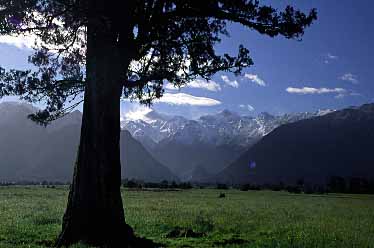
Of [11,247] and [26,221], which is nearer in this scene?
[11,247]

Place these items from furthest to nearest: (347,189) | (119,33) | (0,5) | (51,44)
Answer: (347,189)
(51,44)
(119,33)
(0,5)

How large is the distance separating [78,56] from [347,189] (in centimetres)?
14419

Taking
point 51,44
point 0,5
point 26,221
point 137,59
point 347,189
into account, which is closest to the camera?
point 0,5

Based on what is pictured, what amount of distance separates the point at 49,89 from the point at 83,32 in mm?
3896

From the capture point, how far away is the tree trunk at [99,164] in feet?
49.2

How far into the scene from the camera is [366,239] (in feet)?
61.1

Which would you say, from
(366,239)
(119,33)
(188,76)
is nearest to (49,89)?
(119,33)

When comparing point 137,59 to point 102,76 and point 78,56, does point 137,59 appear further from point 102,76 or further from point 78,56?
point 78,56

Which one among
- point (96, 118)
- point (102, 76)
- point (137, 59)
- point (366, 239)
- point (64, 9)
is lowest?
point (366, 239)

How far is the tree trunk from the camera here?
15.0m

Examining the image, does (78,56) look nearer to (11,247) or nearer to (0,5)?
(0,5)

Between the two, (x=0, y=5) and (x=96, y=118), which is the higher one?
(x=0, y=5)

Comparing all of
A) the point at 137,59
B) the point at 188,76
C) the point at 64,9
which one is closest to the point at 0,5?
the point at 64,9

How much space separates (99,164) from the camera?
15242mm
